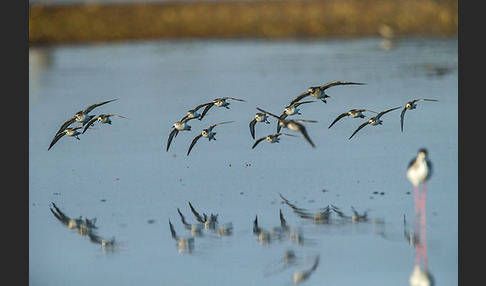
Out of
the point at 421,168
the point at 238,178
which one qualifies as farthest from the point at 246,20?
the point at 421,168

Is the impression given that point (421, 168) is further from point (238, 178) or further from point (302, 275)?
point (238, 178)

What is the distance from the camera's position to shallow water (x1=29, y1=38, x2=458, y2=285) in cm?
1005

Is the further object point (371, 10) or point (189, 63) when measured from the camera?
point (371, 10)

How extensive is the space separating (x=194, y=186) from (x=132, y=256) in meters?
3.24

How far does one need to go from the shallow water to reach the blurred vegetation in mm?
14904

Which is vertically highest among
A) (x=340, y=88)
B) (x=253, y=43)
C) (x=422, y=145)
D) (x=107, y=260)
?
(x=253, y=43)

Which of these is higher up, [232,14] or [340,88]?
[232,14]

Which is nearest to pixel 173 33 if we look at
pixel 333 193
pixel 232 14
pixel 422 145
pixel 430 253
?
pixel 232 14

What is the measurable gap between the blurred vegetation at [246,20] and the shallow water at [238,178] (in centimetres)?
1490

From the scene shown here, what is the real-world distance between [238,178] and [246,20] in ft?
106

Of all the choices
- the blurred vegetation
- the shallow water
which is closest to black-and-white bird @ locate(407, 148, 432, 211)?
the shallow water

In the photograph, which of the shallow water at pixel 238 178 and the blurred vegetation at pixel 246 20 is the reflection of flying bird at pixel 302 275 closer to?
the shallow water at pixel 238 178

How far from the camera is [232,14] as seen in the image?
157 feet

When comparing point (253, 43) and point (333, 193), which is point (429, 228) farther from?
point (253, 43)
